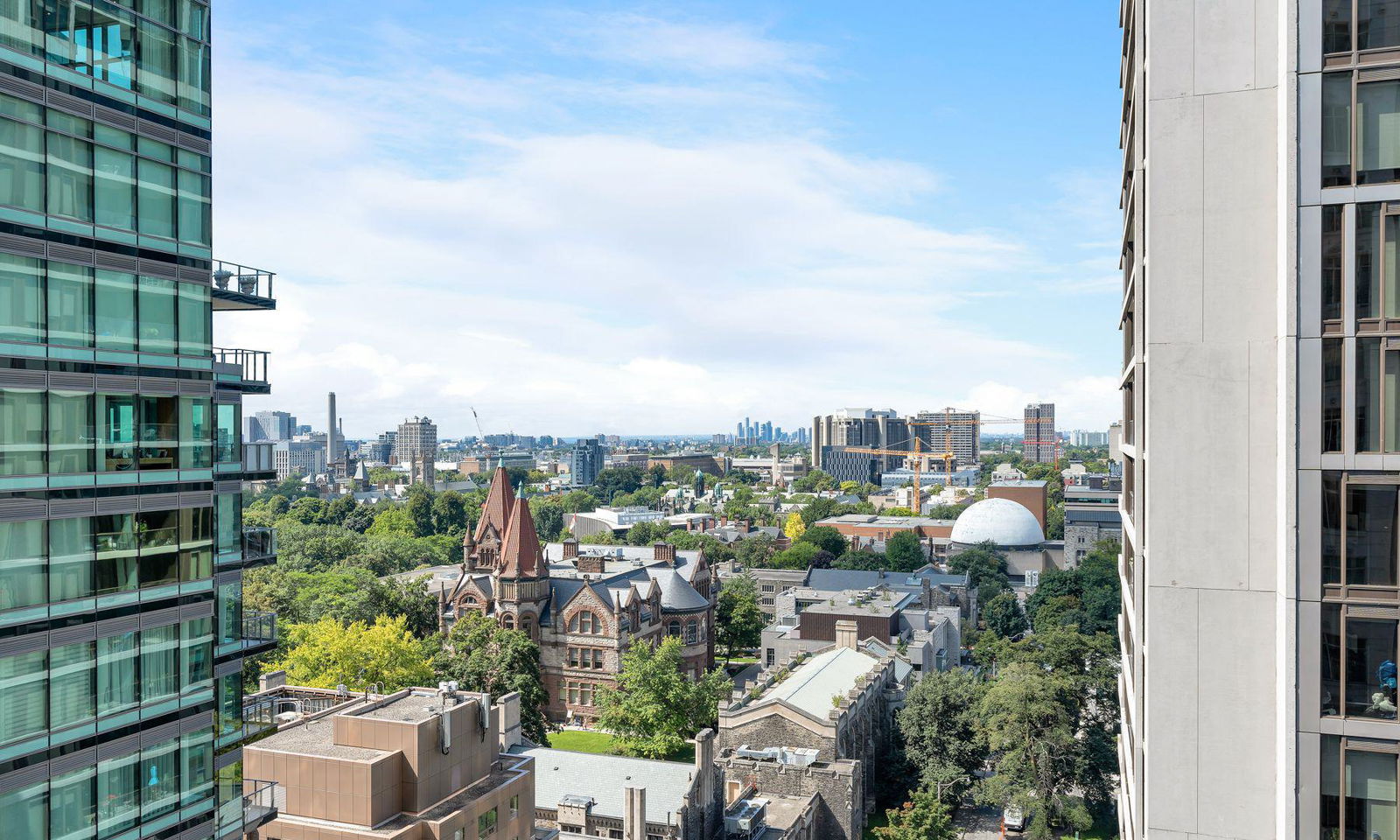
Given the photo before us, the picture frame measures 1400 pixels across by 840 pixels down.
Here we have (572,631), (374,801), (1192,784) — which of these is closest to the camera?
(1192,784)

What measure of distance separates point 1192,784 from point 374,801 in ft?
74.1

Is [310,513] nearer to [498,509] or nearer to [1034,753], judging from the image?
[498,509]

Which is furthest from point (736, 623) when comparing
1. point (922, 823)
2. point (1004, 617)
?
point (922, 823)

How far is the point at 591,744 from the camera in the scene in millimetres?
61000

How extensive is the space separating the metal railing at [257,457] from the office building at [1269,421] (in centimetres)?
1928

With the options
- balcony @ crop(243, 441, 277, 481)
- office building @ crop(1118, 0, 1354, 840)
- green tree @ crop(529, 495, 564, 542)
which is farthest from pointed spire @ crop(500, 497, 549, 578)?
green tree @ crop(529, 495, 564, 542)

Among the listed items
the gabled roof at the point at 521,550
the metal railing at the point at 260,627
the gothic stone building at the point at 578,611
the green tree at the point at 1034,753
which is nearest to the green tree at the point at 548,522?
the gothic stone building at the point at 578,611

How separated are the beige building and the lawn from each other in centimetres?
2420

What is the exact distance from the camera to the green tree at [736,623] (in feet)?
277

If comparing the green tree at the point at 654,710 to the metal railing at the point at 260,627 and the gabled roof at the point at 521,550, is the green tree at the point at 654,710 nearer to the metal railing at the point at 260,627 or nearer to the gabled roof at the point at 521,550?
the gabled roof at the point at 521,550

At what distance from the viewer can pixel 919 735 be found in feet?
180

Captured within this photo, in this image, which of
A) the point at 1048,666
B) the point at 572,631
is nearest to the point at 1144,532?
the point at 1048,666

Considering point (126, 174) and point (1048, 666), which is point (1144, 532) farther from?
point (1048, 666)

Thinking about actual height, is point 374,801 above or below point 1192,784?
below
